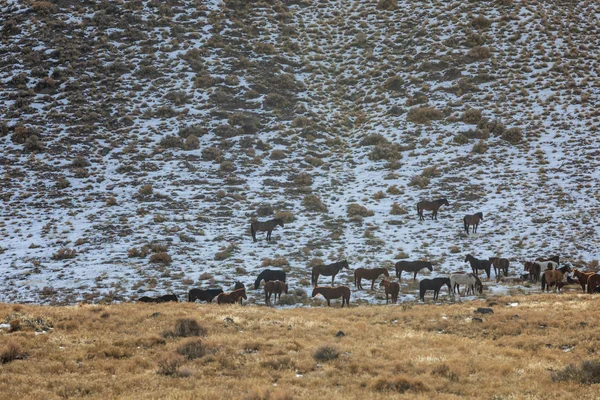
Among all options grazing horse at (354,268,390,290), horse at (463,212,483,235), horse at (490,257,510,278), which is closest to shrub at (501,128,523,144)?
horse at (463,212,483,235)

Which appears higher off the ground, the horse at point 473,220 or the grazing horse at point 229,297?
the horse at point 473,220

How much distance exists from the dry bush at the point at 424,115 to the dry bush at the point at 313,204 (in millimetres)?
15107

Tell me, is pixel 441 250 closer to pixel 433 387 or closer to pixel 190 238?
pixel 190 238

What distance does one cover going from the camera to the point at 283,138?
4203 centimetres

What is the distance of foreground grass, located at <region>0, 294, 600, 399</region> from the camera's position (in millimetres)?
9195

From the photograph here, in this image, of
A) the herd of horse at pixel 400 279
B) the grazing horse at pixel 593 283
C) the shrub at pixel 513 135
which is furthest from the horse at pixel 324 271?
the shrub at pixel 513 135

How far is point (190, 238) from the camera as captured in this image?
1080 inches

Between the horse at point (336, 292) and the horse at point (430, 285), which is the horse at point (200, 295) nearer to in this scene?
the horse at point (336, 292)

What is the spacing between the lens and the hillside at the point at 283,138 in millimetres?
25969

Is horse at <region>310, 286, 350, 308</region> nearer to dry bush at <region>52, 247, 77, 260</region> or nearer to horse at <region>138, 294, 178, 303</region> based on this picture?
horse at <region>138, 294, 178, 303</region>

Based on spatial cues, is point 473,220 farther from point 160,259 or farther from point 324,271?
point 160,259

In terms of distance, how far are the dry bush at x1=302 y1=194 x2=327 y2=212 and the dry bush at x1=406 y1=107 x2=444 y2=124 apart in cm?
1511

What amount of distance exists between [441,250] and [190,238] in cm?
1387

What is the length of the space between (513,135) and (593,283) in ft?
73.1
